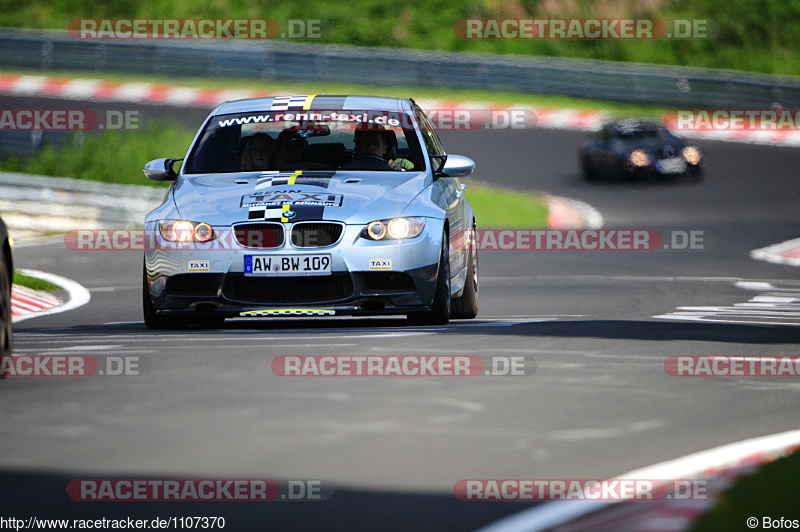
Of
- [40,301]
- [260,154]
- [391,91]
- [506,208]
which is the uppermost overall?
[391,91]

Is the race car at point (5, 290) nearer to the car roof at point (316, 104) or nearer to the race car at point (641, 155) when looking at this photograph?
the car roof at point (316, 104)

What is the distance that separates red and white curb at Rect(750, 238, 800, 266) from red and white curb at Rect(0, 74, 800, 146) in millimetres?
12387

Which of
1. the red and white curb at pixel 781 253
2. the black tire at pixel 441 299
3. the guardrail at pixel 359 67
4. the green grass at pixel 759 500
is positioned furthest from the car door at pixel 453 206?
the guardrail at pixel 359 67

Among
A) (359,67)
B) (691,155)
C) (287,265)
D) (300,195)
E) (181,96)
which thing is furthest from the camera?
(359,67)

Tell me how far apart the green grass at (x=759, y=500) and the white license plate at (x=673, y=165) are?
2093 centimetres

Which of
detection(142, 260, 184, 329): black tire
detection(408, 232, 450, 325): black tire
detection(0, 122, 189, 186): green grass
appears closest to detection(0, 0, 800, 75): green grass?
detection(0, 122, 189, 186): green grass

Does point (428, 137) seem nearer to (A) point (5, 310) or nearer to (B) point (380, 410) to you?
(A) point (5, 310)

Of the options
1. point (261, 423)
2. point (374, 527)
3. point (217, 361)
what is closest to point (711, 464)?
point (374, 527)

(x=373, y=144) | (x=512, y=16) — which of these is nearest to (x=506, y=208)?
(x=373, y=144)

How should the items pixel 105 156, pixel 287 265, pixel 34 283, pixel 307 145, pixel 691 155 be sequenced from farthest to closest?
pixel 691 155
pixel 105 156
pixel 34 283
pixel 307 145
pixel 287 265

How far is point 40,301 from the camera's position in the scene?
1245 cm

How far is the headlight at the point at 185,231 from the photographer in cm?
905

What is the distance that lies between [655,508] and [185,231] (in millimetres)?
4995

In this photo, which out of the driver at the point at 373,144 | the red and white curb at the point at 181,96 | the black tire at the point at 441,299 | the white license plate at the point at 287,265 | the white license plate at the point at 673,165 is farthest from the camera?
the red and white curb at the point at 181,96
